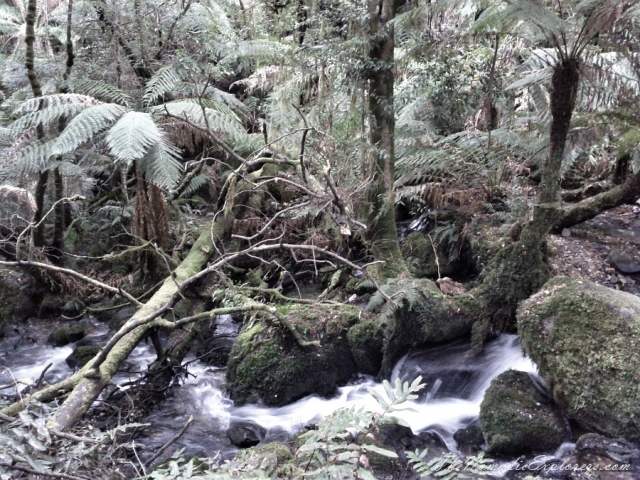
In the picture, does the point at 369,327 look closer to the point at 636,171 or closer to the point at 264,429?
the point at 264,429

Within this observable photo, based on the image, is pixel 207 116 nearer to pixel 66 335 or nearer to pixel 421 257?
pixel 421 257

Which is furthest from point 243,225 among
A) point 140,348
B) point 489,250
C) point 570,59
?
point 570,59

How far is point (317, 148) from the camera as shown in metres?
4.62

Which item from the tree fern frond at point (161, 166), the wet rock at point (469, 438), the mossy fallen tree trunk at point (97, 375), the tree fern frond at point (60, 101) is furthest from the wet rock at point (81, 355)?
the wet rock at point (469, 438)

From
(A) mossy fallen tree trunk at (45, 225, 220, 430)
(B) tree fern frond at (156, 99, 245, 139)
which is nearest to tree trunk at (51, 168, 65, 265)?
(B) tree fern frond at (156, 99, 245, 139)

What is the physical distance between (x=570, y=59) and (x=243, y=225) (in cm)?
386

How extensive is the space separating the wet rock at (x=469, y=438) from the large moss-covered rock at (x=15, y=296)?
17.3 feet

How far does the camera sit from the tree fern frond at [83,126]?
4.68 meters

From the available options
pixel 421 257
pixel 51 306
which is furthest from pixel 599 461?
A: pixel 51 306

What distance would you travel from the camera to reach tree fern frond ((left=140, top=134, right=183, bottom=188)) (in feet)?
15.8

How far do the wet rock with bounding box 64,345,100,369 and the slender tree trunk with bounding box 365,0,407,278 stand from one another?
293 cm

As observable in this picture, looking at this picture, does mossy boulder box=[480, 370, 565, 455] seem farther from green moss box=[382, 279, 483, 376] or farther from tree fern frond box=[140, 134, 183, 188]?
tree fern frond box=[140, 134, 183, 188]

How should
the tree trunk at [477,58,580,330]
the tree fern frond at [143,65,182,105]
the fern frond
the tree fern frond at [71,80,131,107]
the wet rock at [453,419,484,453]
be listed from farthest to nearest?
1. the tree fern frond at [71,80,131,107]
2. the tree fern frond at [143,65,182,105]
3. the fern frond
4. the tree trunk at [477,58,580,330]
5. the wet rock at [453,419,484,453]

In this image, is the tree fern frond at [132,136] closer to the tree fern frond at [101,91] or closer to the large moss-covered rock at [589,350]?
A: the tree fern frond at [101,91]
